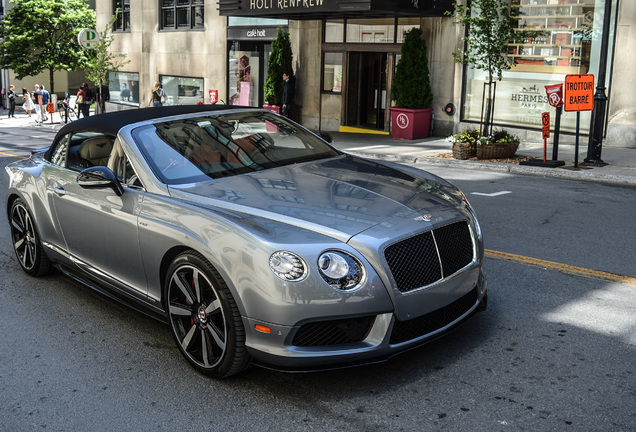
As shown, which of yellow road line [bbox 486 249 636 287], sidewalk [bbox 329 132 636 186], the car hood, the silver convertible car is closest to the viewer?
the silver convertible car

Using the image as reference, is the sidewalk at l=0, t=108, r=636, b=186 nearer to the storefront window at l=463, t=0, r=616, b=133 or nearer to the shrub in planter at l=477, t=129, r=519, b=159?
the shrub in planter at l=477, t=129, r=519, b=159

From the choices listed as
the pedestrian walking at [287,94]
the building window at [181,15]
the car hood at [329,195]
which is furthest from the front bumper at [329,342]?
the building window at [181,15]

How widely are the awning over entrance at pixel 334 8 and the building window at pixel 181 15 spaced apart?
5.48m

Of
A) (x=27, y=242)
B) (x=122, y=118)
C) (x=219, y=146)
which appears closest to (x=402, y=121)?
(x=27, y=242)

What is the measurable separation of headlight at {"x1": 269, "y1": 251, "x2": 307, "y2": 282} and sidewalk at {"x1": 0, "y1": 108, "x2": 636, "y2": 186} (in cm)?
989

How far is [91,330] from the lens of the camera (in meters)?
5.31

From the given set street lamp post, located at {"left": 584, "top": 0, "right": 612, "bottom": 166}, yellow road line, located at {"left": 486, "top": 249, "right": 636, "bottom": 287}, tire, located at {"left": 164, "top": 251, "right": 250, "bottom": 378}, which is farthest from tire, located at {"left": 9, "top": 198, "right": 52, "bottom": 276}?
street lamp post, located at {"left": 584, "top": 0, "right": 612, "bottom": 166}

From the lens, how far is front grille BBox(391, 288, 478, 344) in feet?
13.5

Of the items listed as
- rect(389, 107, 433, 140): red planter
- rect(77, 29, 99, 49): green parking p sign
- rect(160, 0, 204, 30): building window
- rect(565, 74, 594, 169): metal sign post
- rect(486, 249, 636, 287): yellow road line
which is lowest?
rect(486, 249, 636, 287): yellow road line

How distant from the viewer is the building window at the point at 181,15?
29281 millimetres

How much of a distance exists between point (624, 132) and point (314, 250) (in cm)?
1475

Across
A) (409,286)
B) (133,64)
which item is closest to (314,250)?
(409,286)

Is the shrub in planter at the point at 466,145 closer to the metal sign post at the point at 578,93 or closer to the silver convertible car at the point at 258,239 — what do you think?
the metal sign post at the point at 578,93

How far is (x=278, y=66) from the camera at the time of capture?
2427 centimetres
